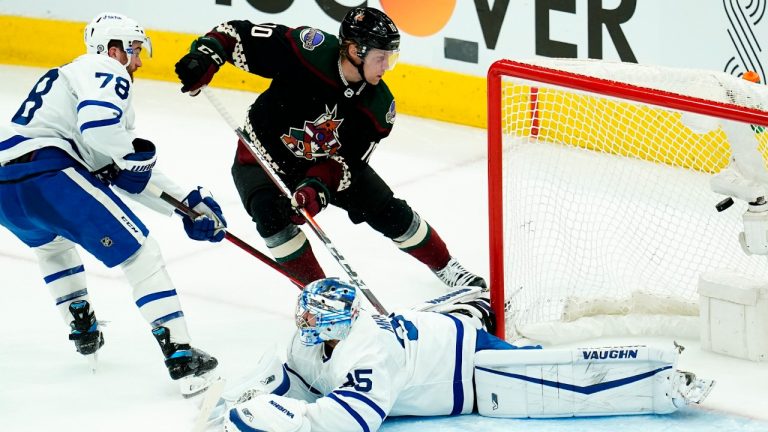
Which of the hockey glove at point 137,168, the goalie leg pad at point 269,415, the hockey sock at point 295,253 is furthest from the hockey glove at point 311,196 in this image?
the goalie leg pad at point 269,415

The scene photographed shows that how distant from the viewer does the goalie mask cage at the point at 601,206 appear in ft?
12.0

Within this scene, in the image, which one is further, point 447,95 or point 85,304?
point 447,95

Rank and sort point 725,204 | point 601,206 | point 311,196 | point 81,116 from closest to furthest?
point 81,116, point 725,204, point 311,196, point 601,206

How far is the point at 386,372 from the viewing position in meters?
3.12

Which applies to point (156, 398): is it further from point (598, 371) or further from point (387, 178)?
point (387, 178)

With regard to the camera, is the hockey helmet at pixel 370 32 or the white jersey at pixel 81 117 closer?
the white jersey at pixel 81 117

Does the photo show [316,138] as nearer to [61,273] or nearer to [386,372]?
[61,273]

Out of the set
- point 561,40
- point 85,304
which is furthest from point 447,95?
point 85,304

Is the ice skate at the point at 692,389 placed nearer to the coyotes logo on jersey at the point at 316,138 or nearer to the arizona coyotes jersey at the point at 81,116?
the coyotes logo on jersey at the point at 316,138

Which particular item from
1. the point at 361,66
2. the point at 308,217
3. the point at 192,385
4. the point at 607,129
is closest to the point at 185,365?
the point at 192,385

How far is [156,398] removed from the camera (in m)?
3.59

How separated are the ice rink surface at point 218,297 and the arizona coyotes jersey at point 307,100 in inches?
22.0

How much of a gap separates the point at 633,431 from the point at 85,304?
1573 mm

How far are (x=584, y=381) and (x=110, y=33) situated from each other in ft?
5.19
